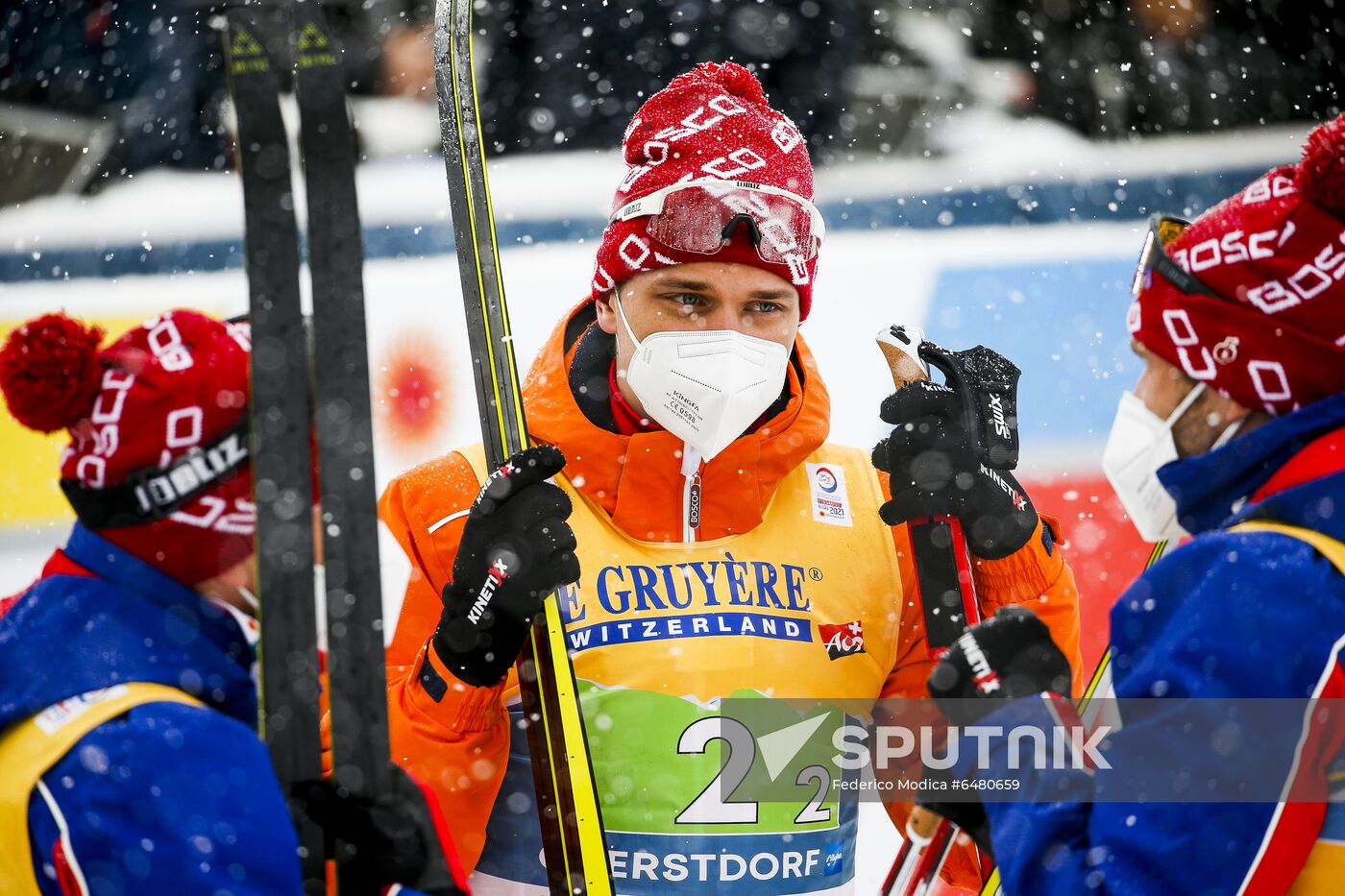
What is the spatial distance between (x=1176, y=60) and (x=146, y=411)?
6.02 metres

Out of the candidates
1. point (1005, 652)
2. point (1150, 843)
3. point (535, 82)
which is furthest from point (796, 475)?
point (535, 82)

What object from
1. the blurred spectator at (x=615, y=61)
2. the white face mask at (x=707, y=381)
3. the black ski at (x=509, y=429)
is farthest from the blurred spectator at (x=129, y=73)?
the white face mask at (x=707, y=381)

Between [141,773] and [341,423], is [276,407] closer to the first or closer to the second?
[341,423]

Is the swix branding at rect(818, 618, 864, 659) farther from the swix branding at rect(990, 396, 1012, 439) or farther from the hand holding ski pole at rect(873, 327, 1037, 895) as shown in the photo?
the swix branding at rect(990, 396, 1012, 439)

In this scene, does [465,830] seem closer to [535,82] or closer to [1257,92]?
[535,82]

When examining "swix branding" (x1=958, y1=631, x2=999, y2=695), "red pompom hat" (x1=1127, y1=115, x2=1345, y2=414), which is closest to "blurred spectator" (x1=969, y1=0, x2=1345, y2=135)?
"red pompom hat" (x1=1127, y1=115, x2=1345, y2=414)

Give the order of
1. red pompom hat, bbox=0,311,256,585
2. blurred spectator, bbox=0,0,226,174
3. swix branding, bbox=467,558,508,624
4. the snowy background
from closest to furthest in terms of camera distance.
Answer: red pompom hat, bbox=0,311,256,585 → swix branding, bbox=467,558,508,624 → the snowy background → blurred spectator, bbox=0,0,226,174

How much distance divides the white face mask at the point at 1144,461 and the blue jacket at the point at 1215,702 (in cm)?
11

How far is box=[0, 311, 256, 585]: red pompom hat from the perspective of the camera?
4.96ft

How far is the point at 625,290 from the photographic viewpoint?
2301 millimetres

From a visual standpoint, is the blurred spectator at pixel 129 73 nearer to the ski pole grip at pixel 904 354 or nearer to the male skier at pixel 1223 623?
the ski pole grip at pixel 904 354

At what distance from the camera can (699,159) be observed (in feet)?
7.41

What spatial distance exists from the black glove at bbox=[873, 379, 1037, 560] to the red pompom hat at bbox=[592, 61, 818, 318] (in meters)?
0.30

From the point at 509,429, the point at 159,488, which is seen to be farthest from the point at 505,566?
the point at 159,488
